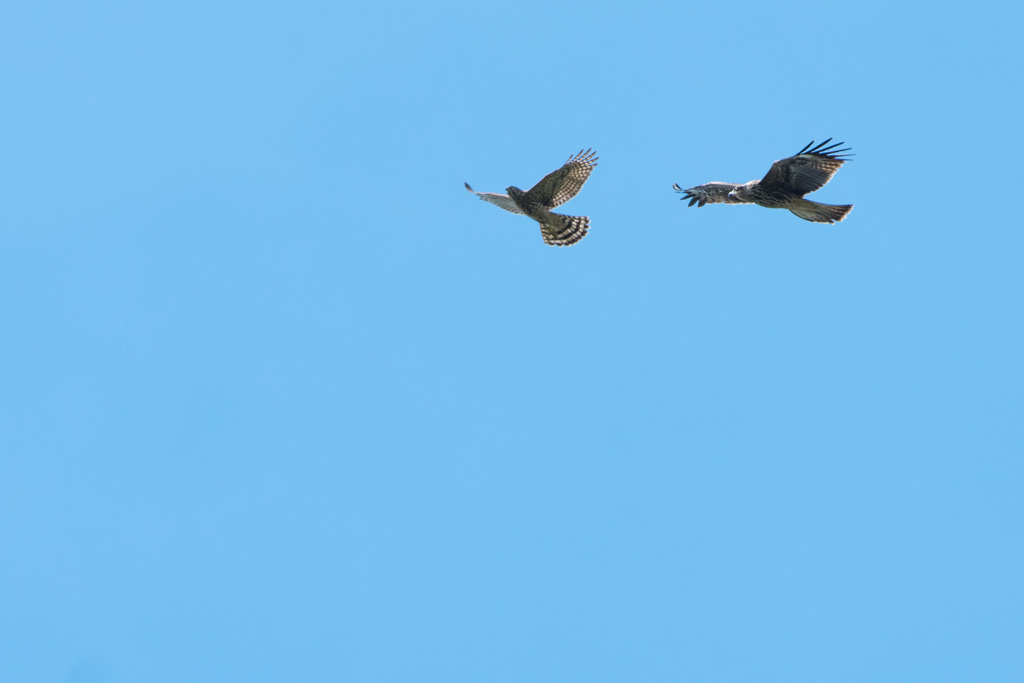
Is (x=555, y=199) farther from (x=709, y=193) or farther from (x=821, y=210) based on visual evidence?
(x=821, y=210)

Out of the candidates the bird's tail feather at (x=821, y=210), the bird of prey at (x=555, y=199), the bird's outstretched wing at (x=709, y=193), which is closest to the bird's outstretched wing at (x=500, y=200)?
the bird of prey at (x=555, y=199)

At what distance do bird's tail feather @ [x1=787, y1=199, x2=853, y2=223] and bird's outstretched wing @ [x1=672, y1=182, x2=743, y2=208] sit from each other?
3.22 feet

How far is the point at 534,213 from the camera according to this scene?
17.3 m

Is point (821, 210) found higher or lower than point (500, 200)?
lower

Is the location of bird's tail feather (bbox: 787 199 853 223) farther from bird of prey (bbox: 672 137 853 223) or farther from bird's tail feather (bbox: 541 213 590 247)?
bird's tail feather (bbox: 541 213 590 247)

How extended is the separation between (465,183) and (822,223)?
6.48m

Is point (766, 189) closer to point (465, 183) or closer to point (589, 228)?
point (589, 228)

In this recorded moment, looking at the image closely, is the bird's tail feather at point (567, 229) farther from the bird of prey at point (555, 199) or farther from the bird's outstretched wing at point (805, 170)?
the bird's outstretched wing at point (805, 170)

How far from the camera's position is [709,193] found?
1509 cm

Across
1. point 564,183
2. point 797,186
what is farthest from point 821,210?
point 564,183

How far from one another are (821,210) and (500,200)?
5757 mm

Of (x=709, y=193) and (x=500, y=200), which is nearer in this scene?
(x=709, y=193)

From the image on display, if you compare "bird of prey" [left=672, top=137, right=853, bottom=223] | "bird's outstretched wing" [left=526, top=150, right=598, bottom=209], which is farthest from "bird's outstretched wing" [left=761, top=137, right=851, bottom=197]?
"bird's outstretched wing" [left=526, top=150, right=598, bottom=209]

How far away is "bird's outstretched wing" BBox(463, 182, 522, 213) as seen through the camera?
17.1 m
